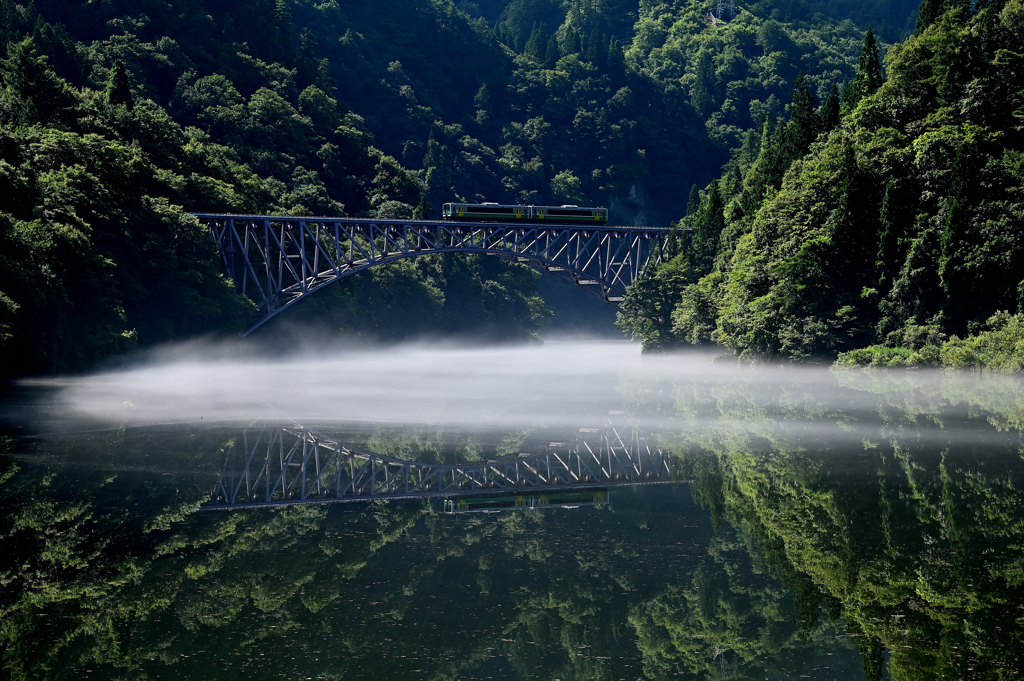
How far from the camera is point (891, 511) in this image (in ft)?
55.3

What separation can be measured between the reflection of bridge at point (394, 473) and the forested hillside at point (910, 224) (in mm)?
25742

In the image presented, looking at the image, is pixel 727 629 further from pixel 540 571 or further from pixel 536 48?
pixel 536 48

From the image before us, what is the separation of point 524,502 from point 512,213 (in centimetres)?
6239

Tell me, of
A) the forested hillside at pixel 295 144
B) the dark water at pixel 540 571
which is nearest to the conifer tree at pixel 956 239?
the dark water at pixel 540 571

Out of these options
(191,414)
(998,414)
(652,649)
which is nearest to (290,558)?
(652,649)

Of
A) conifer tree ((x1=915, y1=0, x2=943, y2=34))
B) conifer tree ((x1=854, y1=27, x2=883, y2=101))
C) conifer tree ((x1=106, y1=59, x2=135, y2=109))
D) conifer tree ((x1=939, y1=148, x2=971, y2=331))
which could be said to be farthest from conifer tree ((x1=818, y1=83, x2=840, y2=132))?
conifer tree ((x1=106, y1=59, x2=135, y2=109))

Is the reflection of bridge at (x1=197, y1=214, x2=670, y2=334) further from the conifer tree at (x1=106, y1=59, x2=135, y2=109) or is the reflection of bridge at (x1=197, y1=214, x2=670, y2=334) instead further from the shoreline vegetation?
the conifer tree at (x1=106, y1=59, x2=135, y2=109)

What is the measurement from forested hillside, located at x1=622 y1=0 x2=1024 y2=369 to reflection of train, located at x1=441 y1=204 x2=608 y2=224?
21247 mm

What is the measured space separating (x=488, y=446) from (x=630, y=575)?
11751 mm

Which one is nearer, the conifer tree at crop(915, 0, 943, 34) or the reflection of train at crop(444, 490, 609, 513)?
the reflection of train at crop(444, 490, 609, 513)

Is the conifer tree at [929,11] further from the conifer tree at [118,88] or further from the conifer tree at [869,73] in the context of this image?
the conifer tree at [118,88]

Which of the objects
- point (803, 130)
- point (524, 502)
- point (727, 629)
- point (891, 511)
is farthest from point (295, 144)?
point (727, 629)

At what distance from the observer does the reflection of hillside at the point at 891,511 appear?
11281mm

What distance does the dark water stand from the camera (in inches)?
427
